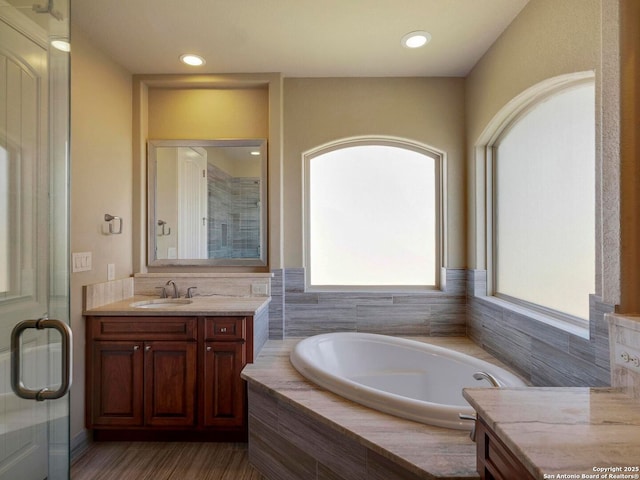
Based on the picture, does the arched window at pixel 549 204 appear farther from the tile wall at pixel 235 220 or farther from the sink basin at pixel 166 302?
the sink basin at pixel 166 302

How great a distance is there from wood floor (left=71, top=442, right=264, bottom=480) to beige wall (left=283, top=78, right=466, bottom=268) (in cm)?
138

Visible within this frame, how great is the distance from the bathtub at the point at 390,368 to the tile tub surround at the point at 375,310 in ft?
0.83

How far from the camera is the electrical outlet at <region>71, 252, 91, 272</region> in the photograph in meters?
2.09

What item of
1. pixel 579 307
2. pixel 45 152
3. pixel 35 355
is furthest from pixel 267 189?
pixel 579 307

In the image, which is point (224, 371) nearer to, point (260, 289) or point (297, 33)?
point (260, 289)

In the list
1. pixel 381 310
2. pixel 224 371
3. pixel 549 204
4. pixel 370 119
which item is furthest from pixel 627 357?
pixel 370 119

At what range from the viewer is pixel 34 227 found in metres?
1.22

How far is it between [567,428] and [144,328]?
222 centimetres

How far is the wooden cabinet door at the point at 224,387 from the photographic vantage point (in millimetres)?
2188

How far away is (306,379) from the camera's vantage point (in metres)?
1.85

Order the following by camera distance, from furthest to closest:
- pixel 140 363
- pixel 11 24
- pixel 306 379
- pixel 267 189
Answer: pixel 267 189 → pixel 140 363 → pixel 306 379 → pixel 11 24

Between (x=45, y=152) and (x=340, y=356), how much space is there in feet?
6.52

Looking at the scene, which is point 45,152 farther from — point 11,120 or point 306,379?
point 306,379

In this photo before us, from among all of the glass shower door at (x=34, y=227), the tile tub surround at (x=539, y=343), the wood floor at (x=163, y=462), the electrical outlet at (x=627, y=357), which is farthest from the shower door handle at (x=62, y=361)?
the tile tub surround at (x=539, y=343)
